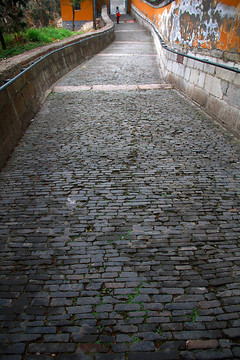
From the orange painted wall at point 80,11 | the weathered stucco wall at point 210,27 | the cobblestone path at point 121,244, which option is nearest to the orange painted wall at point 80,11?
the orange painted wall at point 80,11

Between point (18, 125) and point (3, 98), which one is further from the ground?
point (3, 98)

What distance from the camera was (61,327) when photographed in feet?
7.33

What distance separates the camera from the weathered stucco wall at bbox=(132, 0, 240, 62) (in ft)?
20.0

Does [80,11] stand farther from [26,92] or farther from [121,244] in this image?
[121,244]

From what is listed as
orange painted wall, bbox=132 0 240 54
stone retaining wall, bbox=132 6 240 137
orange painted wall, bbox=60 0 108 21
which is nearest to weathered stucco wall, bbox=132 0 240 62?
orange painted wall, bbox=132 0 240 54

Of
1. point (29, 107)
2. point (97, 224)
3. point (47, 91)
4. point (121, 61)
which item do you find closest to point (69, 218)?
point (97, 224)

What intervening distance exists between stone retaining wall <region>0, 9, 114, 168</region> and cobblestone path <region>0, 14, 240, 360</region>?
13.8 inches

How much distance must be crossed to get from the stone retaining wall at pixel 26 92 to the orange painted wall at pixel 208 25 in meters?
5.47

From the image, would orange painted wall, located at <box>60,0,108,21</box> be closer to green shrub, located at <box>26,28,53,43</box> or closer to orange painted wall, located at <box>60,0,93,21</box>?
orange painted wall, located at <box>60,0,93,21</box>

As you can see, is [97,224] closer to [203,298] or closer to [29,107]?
[203,298]

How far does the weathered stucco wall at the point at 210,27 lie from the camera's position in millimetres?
6105

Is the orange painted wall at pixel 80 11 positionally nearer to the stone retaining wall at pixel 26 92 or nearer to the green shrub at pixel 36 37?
the green shrub at pixel 36 37

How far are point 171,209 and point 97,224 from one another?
114 centimetres

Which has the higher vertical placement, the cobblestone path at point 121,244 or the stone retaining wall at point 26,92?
the stone retaining wall at point 26,92
